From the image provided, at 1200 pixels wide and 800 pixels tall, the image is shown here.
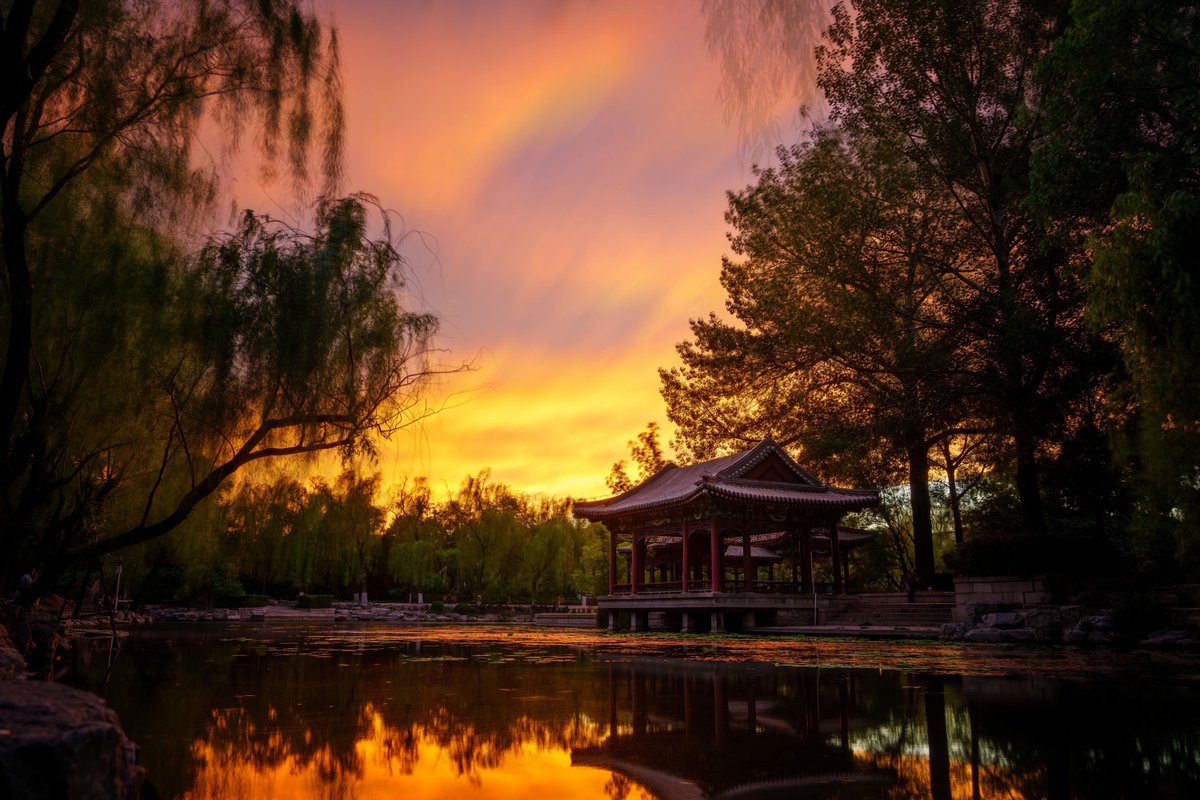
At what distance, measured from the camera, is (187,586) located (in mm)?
28219

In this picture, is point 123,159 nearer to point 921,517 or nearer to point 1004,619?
point 1004,619

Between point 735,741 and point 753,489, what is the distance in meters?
15.6

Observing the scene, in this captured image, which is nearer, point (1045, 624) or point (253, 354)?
point (253, 354)

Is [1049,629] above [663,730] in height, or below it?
below

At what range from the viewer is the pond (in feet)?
10.3

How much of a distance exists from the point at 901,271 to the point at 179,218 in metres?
15.8

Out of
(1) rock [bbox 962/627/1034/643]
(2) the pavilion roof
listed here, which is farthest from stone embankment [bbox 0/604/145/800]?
(2) the pavilion roof

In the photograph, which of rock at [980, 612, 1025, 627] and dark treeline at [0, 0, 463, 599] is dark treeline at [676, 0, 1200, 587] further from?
dark treeline at [0, 0, 463, 599]

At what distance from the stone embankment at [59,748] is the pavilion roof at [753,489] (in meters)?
16.6

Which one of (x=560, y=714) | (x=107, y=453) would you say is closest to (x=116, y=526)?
(x=107, y=453)

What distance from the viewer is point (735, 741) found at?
4031 millimetres

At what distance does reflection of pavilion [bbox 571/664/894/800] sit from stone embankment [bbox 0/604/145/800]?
1.92 metres

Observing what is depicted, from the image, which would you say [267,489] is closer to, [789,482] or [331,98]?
[331,98]

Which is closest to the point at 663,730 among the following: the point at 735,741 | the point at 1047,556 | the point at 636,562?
the point at 735,741
